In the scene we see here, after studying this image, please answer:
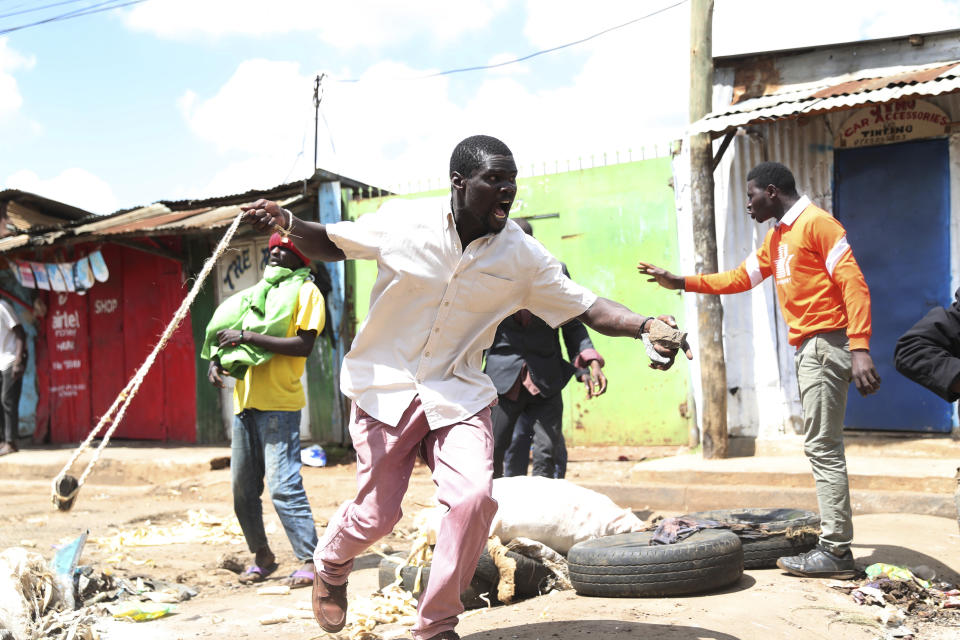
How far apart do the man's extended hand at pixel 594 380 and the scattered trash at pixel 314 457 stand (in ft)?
17.4

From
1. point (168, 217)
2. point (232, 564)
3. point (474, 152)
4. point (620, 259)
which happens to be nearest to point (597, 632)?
point (474, 152)

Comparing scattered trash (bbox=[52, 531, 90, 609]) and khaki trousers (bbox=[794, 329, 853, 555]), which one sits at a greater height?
khaki trousers (bbox=[794, 329, 853, 555])

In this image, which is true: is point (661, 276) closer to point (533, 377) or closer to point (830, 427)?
point (830, 427)

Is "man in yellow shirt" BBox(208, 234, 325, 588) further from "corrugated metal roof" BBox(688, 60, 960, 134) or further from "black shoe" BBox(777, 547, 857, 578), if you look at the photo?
"corrugated metal roof" BBox(688, 60, 960, 134)

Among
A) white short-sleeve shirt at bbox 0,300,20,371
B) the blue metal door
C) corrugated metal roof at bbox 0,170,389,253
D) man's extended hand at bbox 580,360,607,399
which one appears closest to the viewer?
man's extended hand at bbox 580,360,607,399

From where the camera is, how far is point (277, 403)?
5.05 meters

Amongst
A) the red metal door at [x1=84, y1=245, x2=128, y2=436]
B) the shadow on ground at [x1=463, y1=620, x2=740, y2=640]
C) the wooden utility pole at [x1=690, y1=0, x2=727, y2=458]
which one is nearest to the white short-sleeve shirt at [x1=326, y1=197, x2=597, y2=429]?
the shadow on ground at [x1=463, y1=620, x2=740, y2=640]

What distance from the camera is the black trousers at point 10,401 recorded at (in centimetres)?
1146

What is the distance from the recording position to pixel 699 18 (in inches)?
315

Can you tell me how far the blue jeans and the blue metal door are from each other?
5.20m

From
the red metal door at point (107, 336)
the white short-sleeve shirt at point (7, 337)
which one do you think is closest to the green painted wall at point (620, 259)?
the red metal door at point (107, 336)

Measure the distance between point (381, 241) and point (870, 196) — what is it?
6091mm

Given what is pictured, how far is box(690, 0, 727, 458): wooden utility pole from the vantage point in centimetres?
781

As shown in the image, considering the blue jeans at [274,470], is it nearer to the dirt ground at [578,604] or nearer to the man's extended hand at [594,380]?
the dirt ground at [578,604]
